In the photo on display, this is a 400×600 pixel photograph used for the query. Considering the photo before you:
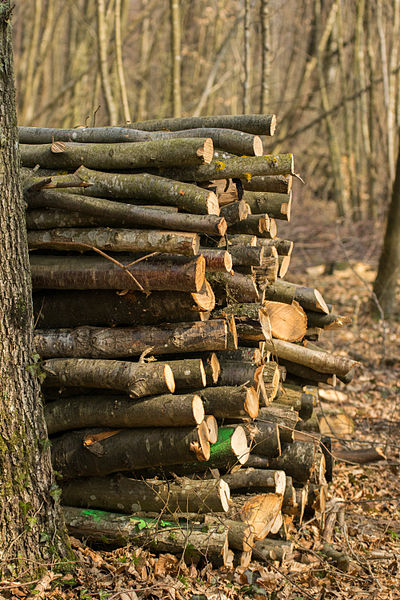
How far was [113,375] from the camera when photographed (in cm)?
408

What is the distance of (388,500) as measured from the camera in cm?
541

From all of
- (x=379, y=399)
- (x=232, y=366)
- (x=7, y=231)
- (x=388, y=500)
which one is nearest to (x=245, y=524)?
(x=232, y=366)

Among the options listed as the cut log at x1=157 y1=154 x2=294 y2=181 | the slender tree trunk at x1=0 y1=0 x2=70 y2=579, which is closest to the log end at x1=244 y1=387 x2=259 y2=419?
the slender tree trunk at x1=0 y1=0 x2=70 y2=579

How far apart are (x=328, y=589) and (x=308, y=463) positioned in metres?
0.97

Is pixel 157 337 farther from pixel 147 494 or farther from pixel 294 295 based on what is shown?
pixel 294 295

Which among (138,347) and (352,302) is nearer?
(138,347)

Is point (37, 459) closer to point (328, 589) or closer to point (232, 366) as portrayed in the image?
point (232, 366)

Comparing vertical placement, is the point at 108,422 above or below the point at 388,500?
above

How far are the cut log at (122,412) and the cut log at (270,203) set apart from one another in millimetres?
1975

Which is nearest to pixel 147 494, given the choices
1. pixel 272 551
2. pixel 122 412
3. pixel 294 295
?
pixel 122 412

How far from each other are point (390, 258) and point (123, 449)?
703 cm

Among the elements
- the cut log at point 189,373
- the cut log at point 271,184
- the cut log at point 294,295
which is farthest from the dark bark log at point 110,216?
the cut log at point 294,295

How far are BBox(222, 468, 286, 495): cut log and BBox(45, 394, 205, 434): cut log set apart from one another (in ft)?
2.50

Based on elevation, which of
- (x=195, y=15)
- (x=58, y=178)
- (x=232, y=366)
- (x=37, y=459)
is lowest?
(x=37, y=459)
